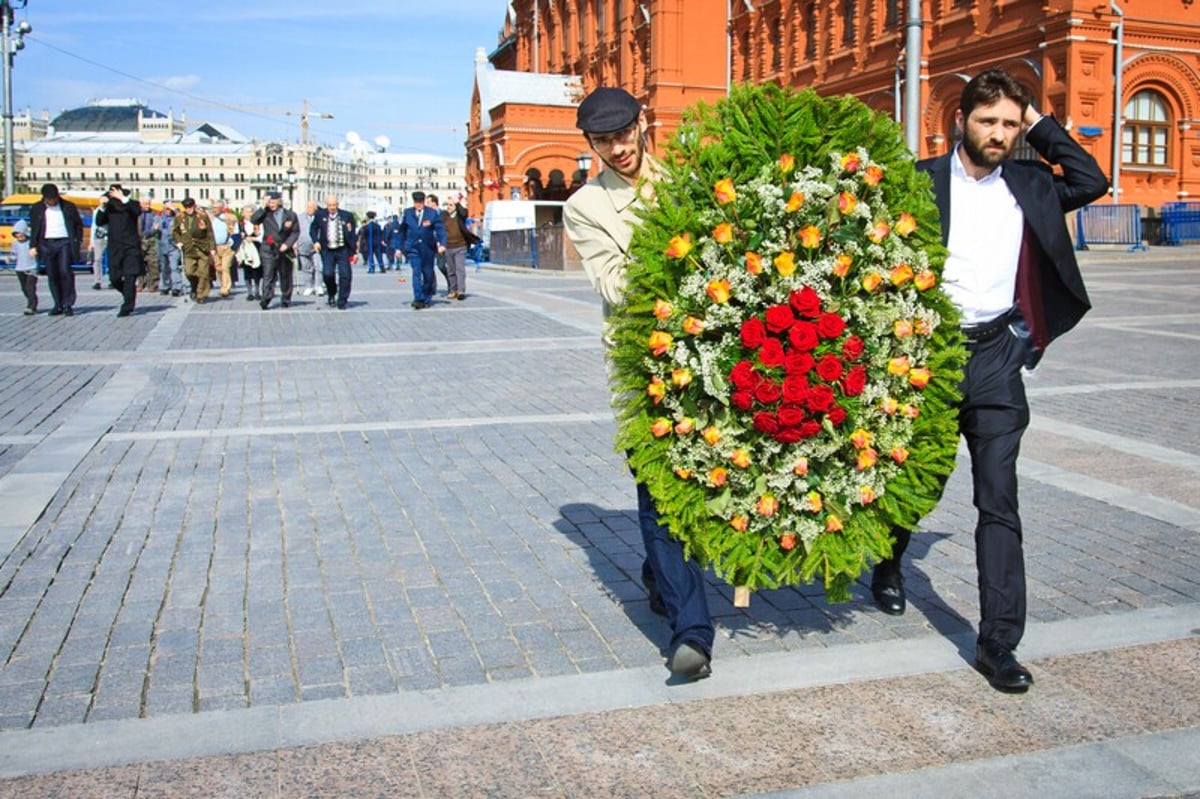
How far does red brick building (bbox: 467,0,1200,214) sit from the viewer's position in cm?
3259

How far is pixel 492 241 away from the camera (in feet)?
138

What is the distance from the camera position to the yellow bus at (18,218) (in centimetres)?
3612

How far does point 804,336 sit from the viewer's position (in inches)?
153

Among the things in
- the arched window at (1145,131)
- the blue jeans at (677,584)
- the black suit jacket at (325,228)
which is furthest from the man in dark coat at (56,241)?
the arched window at (1145,131)

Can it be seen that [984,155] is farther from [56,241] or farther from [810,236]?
[56,241]

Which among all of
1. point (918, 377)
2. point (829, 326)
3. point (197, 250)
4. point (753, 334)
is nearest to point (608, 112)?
point (753, 334)

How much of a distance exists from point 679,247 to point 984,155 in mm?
1154

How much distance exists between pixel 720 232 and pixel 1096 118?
31.9m

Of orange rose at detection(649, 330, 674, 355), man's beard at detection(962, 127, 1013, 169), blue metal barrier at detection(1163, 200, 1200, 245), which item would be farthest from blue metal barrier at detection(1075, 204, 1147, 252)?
orange rose at detection(649, 330, 674, 355)

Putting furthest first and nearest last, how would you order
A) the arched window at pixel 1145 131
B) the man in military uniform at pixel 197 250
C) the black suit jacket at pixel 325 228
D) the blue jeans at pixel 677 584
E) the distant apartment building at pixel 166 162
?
the distant apartment building at pixel 166 162, the arched window at pixel 1145 131, the man in military uniform at pixel 197 250, the black suit jacket at pixel 325 228, the blue jeans at pixel 677 584

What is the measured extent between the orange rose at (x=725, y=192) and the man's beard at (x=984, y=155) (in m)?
0.92

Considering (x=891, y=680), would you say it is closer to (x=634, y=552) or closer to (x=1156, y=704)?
(x=1156, y=704)

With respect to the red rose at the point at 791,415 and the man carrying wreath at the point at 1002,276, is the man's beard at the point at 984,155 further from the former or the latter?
the red rose at the point at 791,415

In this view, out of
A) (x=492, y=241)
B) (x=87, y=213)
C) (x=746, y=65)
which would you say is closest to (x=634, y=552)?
(x=492, y=241)
